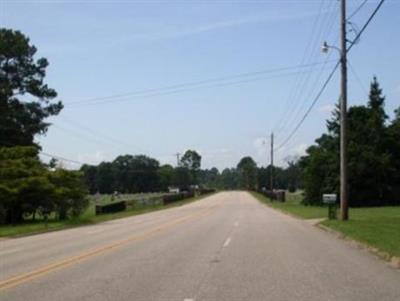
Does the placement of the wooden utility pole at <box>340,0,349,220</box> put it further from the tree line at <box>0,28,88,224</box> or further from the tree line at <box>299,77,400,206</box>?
the tree line at <box>299,77,400,206</box>

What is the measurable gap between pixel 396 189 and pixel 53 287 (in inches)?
2589

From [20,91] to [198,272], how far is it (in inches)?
2331

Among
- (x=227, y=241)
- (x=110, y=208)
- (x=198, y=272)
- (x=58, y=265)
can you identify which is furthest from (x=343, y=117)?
(x=110, y=208)

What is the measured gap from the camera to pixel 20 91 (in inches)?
2815

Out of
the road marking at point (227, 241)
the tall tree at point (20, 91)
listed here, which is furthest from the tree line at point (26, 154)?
the road marking at point (227, 241)

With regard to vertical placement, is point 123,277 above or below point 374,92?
below

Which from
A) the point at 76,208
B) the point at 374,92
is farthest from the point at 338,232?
the point at 374,92

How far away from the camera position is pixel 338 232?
29.3m

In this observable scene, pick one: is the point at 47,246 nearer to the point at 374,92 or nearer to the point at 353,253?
the point at 353,253

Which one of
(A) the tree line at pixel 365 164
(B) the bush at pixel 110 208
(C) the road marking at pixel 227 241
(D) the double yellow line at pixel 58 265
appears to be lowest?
(D) the double yellow line at pixel 58 265

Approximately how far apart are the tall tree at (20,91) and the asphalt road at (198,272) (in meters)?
44.1

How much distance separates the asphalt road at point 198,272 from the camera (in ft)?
40.5

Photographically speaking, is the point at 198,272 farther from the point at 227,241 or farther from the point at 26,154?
the point at 26,154

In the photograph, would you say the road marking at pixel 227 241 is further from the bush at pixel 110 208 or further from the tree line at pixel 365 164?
the tree line at pixel 365 164
